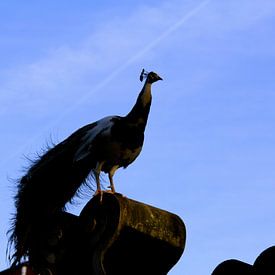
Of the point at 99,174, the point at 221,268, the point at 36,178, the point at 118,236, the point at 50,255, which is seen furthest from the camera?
the point at 99,174

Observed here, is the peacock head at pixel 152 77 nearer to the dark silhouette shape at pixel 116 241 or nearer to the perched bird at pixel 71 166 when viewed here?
the perched bird at pixel 71 166

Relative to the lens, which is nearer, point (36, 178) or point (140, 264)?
point (140, 264)

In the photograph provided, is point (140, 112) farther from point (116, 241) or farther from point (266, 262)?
point (266, 262)

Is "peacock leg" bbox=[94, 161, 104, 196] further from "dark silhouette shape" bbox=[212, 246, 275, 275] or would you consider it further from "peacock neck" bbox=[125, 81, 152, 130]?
"dark silhouette shape" bbox=[212, 246, 275, 275]

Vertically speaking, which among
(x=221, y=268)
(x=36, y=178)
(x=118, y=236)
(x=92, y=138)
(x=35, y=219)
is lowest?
(x=221, y=268)

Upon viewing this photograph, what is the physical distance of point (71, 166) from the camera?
23.8 ft

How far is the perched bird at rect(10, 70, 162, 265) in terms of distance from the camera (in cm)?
641

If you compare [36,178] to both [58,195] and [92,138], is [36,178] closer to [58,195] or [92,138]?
[58,195]

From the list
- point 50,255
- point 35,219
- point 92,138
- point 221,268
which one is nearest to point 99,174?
point 92,138

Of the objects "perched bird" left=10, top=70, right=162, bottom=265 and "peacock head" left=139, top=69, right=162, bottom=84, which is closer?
"perched bird" left=10, top=70, right=162, bottom=265

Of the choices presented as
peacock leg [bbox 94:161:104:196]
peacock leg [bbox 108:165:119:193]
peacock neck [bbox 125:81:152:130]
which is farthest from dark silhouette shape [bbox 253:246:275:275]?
peacock neck [bbox 125:81:152:130]

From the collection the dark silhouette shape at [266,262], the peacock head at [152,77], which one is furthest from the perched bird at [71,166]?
the dark silhouette shape at [266,262]

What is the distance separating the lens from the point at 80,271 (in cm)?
519

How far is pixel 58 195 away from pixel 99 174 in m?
0.71
